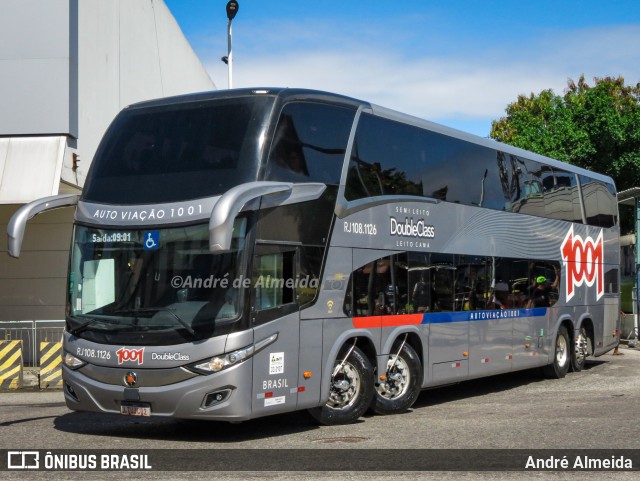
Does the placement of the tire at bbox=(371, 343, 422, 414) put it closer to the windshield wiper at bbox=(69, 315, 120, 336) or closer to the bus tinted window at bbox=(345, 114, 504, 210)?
the bus tinted window at bbox=(345, 114, 504, 210)

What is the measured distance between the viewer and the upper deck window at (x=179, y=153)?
1130 centimetres

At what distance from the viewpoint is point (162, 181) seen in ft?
37.7

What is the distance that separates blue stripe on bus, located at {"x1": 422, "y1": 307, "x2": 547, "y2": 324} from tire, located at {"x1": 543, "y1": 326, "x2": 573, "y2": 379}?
3.90 feet

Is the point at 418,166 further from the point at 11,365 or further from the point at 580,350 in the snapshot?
the point at 11,365

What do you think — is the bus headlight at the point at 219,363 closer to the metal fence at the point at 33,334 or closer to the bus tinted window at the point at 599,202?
the metal fence at the point at 33,334

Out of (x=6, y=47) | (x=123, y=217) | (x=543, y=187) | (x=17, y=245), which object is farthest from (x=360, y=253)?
(x=6, y=47)

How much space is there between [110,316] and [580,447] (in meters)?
5.37

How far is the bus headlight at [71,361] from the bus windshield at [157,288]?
11.5 inches

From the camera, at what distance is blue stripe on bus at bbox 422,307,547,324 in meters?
14.8

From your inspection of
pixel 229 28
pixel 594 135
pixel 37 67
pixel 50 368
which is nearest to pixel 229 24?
pixel 229 28

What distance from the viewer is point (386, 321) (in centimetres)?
A: 1354

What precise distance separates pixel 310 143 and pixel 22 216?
3535 millimetres

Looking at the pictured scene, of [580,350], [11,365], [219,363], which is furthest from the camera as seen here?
[580,350]

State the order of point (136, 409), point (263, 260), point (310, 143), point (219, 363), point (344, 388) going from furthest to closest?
point (344, 388) < point (310, 143) < point (263, 260) < point (136, 409) < point (219, 363)
